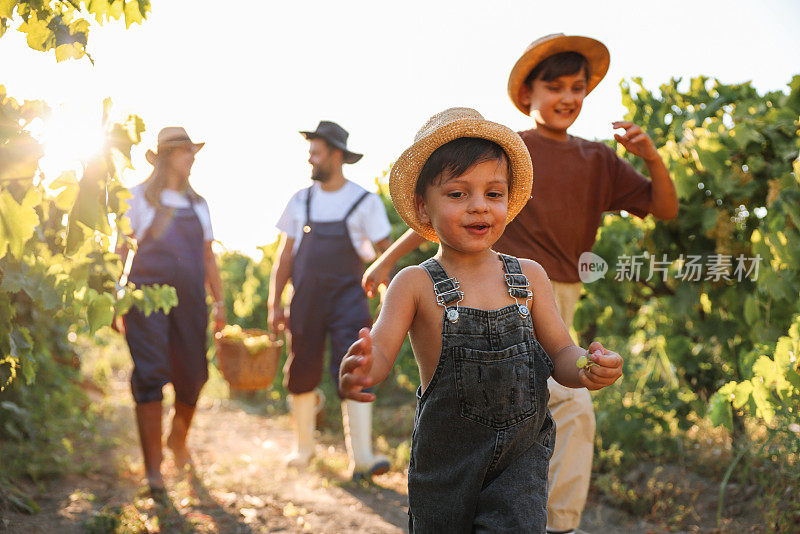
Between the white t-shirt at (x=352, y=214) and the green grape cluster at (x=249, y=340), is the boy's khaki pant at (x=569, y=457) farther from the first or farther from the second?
the green grape cluster at (x=249, y=340)

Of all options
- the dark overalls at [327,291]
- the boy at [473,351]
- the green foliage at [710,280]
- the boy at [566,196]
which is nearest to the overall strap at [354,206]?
the dark overalls at [327,291]

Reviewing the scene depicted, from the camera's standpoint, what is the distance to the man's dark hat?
16.3 feet

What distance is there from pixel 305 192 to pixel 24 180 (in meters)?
3.04

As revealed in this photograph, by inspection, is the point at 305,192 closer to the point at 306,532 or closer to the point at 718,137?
the point at 306,532

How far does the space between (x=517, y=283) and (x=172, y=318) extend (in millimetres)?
2913

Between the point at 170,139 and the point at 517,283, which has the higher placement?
the point at 170,139

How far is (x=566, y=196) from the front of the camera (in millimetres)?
3033

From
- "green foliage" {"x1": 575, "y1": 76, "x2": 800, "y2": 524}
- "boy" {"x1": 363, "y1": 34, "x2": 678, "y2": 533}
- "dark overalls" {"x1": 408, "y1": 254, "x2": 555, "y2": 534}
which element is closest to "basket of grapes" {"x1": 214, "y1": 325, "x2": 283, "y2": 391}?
"green foliage" {"x1": 575, "y1": 76, "x2": 800, "y2": 524}

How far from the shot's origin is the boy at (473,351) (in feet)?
6.73

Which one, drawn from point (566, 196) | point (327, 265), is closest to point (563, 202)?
point (566, 196)

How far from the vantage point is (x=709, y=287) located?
411 centimetres

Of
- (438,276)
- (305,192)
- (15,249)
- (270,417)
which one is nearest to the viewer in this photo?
(15,249)

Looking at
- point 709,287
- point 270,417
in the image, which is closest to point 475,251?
point 709,287

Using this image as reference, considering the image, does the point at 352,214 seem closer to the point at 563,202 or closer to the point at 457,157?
the point at 563,202
